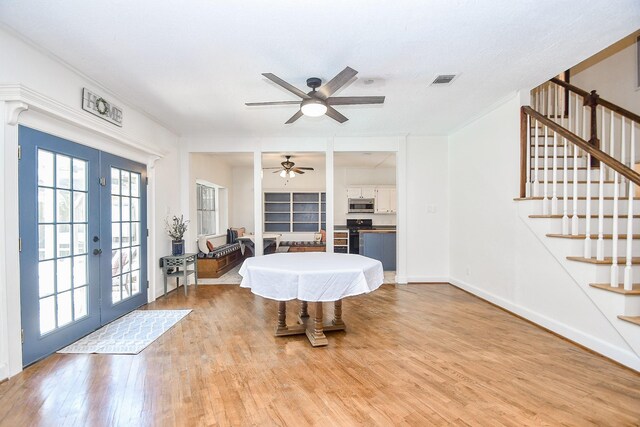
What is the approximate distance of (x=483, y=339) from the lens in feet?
9.27

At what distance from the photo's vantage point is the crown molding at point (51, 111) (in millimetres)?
2105

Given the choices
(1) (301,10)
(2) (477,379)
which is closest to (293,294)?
(2) (477,379)

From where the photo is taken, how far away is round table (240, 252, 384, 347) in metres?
2.48

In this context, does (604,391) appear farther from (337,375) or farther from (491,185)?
(491,185)

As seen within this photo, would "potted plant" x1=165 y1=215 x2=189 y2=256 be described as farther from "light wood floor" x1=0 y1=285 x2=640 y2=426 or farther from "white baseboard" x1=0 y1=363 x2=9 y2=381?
"white baseboard" x1=0 y1=363 x2=9 y2=381

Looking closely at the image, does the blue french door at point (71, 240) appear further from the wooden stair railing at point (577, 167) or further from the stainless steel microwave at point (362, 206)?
the stainless steel microwave at point (362, 206)

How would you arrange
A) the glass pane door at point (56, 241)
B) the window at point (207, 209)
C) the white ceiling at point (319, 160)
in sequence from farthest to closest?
the white ceiling at point (319, 160) < the window at point (207, 209) < the glass pane door at point (56, 241)

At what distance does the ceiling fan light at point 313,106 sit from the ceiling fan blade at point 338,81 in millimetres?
68

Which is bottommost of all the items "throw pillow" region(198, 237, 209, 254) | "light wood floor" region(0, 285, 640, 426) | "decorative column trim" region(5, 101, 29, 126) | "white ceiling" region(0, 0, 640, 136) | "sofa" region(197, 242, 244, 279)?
"light wood floor" region(0, 285, 640, 426)

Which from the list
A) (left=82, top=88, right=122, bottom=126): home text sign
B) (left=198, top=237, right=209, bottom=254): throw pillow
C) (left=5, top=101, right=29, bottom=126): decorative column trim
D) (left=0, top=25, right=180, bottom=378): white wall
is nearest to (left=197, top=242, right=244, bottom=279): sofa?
(left=198, top=237, right=209, bottom=254): throw pillow

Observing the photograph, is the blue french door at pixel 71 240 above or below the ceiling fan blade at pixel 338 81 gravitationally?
below

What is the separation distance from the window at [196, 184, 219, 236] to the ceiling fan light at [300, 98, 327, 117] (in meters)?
4.27

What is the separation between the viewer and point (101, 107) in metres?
3.08

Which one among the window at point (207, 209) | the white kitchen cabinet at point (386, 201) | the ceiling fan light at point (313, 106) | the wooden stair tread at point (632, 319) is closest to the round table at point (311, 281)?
the ceiling fan light at point (313, 106)
